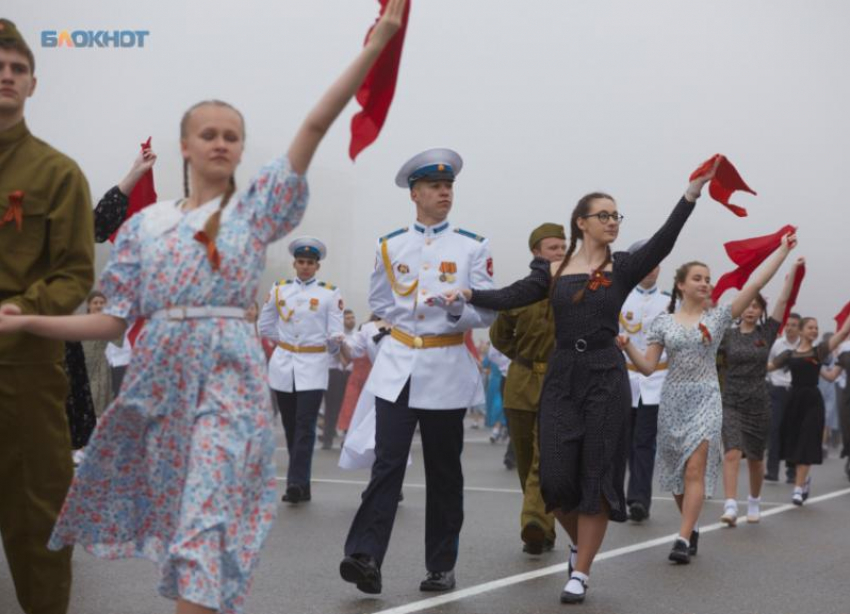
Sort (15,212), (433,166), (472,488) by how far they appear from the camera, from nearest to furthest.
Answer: (15,212)
(433,166)
(472,488)

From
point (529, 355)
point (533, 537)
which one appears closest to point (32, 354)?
point (533, 537)

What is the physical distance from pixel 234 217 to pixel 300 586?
3.00m

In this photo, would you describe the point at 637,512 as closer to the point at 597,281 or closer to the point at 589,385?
the point at 589,385

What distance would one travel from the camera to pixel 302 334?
12156 millimetres

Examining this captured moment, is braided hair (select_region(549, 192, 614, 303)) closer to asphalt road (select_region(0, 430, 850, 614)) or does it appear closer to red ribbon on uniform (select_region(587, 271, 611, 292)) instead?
red ribbon on uniform (select_region(587, 271, 611, 292))

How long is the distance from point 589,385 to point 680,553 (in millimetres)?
1583

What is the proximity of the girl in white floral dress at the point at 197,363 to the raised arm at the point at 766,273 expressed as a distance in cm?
456

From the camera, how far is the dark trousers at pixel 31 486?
16.0ft

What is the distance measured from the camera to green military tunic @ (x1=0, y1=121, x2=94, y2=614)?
487 centimetres

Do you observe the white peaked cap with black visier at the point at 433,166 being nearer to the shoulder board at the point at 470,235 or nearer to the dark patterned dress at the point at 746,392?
the shoulder board at the point at 470,235

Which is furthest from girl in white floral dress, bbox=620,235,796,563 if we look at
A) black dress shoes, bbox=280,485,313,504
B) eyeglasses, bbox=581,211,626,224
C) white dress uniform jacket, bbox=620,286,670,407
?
black dress shoes, bbox=280,485,313,504

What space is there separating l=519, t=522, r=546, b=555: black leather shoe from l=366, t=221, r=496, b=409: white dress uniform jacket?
133 cm

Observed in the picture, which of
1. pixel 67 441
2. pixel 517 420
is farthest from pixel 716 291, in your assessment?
pixel 67 441

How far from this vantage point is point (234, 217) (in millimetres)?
4348
